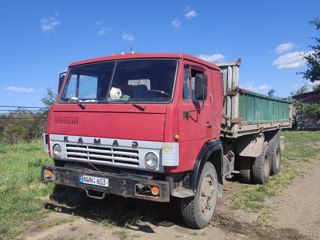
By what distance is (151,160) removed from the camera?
3482mm

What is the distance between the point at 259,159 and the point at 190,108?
351 cm

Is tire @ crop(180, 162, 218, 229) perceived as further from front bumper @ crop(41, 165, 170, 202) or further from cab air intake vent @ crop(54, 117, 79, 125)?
cab air intake vent @ crop(54, 117, 79, 125)

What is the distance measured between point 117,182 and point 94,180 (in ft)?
1.25

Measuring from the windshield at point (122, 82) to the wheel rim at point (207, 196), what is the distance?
1.43 metres

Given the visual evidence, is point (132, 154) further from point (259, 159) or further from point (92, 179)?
point (259, 159)

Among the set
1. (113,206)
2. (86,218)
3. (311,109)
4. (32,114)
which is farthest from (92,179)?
(311,109)

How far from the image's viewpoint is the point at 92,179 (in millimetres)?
3822

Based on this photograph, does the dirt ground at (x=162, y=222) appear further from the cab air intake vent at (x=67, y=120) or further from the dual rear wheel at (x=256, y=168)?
the cab air intake vent at (x=67, y=120)

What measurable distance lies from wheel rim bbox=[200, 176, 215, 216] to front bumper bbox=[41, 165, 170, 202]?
90 cm

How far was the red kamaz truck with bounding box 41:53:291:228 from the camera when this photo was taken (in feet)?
11.4

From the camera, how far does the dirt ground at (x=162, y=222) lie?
12.9 ft

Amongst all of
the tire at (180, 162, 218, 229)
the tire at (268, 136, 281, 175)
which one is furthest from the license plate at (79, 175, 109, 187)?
the tire at (268, 136, 281, 175)

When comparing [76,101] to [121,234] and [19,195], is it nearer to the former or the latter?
[121,234]

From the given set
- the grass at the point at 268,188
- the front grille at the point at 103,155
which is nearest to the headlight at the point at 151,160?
the front grille at the point at 103,155
